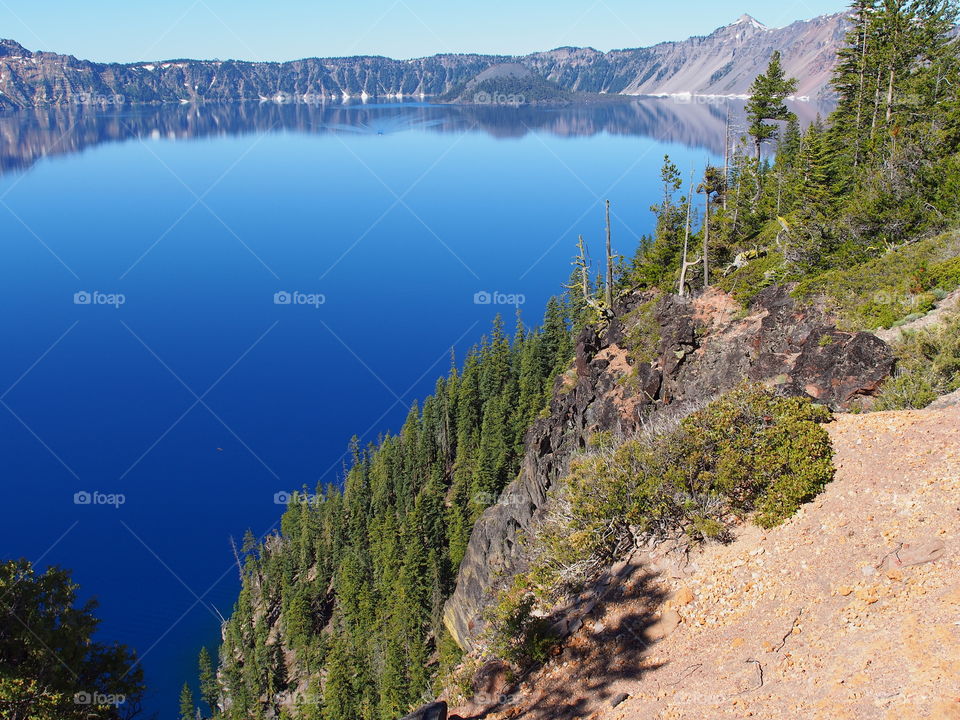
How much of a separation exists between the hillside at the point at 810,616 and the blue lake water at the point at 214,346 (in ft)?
195

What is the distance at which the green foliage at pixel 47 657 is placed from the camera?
1520 cm

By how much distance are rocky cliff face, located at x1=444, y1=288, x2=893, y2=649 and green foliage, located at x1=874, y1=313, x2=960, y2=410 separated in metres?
0.51

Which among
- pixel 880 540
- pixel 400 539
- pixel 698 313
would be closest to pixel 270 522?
pixel 400 539

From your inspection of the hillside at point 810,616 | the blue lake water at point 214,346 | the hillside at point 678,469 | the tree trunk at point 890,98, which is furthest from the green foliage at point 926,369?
the blue lake water at point 214,346

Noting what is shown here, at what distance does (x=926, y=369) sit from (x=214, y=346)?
114 metres

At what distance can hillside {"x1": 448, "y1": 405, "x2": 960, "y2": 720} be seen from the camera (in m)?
10.8

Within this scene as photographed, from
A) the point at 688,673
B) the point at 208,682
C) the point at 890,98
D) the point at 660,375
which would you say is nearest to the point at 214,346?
the point at 208,682

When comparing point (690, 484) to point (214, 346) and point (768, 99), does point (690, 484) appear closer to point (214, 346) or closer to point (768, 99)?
point (768, 99)

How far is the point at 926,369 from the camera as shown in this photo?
18703 millimetres

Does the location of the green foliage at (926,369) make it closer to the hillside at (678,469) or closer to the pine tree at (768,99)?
the hillside at (678,469)

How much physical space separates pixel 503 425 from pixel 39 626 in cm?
4761

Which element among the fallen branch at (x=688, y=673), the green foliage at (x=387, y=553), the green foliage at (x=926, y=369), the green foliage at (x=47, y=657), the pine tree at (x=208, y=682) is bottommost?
the pine tree at (x=208, y=682)

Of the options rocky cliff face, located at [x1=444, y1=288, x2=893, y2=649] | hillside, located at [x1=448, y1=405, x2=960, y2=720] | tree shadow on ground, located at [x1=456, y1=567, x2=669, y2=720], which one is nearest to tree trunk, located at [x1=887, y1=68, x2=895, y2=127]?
rocky cliff face, located at [x1=444, y1=288, x2=893, y2=649]

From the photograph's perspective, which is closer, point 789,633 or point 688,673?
point 789,633
